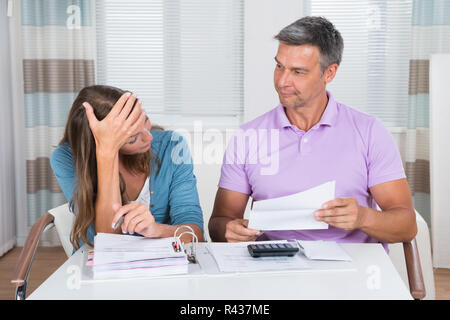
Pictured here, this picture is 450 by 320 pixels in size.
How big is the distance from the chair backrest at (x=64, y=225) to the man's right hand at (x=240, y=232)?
68 cm

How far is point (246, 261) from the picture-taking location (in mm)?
1290

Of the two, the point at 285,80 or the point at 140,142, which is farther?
the point at 285,80

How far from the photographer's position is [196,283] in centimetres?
116

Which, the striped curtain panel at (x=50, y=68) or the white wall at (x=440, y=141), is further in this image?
the striped curtain panel at (x=50, y=68)

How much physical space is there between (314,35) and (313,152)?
42 cm

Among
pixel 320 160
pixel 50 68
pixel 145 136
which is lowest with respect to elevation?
pixel 320 160

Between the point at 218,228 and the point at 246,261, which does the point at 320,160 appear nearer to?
the point at 218,228

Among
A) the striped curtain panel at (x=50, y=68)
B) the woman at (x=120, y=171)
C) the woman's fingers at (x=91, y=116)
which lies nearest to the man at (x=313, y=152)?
the woman at (x=120, y=171)

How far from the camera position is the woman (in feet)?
4.90

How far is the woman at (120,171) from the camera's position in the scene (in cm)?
149

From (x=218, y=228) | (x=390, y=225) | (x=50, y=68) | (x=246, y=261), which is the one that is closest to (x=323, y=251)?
(x=246, y=261)

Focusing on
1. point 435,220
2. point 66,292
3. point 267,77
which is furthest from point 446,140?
point 66,292

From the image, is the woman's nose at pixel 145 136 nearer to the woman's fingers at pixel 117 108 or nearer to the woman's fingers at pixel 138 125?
the woman's fingers at pixel 138 125

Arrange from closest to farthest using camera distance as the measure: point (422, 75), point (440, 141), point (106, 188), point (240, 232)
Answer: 1. point (240, 232)
2. point (106, 188)
3. point (440, 141)
4. point (422, 75)
